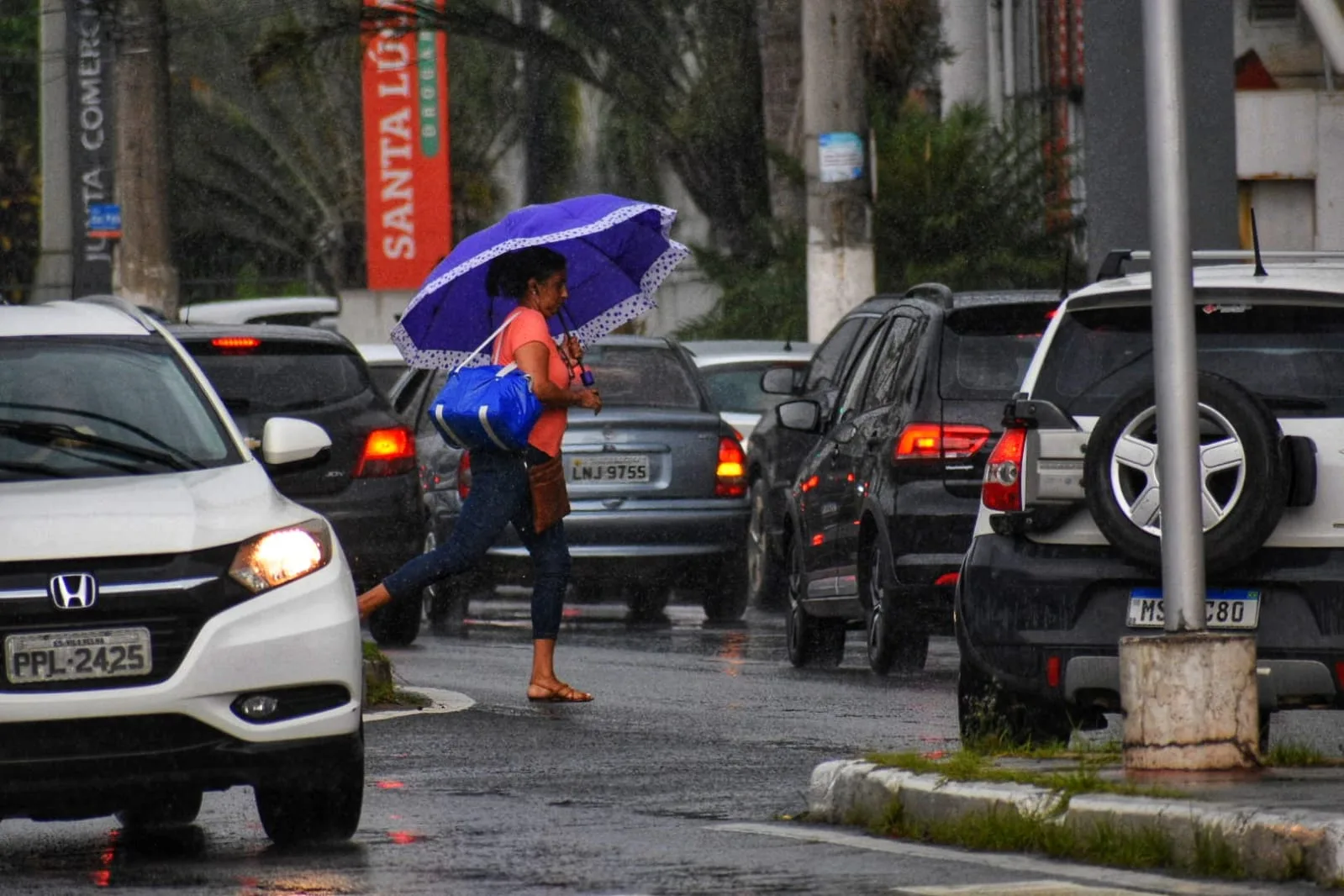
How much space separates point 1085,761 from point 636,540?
357 inches

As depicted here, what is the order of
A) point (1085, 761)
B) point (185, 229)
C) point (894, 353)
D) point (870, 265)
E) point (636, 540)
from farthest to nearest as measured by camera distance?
point (185, 229) < point (870, 265) < point (636, 540) < point (894, 353) < point (1085, 761)

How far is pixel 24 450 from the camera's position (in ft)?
27.6

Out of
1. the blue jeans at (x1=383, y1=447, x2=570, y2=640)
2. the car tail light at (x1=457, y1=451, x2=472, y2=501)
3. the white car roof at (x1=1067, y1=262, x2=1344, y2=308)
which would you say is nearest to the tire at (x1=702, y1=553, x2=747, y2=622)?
the car tail light at (x1=457, y1=451, x2=472, y2=501)

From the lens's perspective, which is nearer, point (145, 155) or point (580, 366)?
point (580, 366)

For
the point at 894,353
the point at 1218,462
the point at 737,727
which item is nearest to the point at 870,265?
the point at 894,353

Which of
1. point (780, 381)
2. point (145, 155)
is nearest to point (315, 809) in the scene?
point (780, 381)

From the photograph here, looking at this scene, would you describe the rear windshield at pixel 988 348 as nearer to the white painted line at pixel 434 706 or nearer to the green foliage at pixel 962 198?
the white painted line at pixel 434 706

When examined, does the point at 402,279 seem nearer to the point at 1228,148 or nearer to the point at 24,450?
the point at 1228,148

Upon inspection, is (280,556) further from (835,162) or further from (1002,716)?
(835,162)

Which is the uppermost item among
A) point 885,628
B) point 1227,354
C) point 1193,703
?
point 1227,354

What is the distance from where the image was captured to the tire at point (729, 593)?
58.4 ft

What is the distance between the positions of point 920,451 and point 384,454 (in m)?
4.50

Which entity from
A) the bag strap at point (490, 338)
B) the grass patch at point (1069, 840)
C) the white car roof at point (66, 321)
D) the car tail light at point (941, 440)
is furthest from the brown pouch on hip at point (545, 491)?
the grass patch at point (1069, 840)

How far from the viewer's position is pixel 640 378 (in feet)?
58.2
